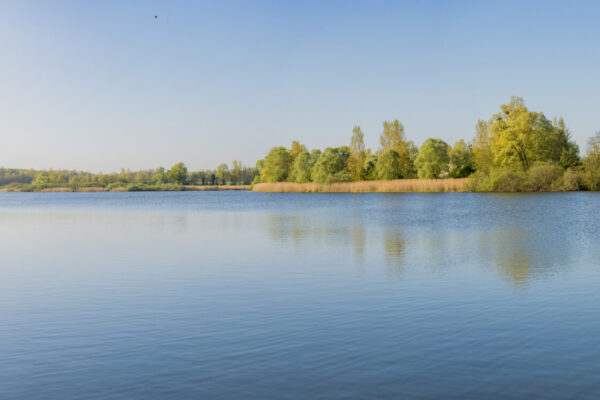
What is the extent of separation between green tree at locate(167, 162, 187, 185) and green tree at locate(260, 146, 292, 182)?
2390 inches

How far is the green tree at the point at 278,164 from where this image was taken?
98.8m

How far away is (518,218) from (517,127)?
132ft

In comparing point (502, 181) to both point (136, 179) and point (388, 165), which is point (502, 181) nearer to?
point (388, 165)

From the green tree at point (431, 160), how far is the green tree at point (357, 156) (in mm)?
9994

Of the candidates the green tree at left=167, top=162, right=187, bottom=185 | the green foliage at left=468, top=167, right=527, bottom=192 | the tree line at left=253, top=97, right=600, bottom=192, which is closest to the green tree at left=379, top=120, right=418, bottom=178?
the tree line at left=253, top=97, right=600, bottom=192

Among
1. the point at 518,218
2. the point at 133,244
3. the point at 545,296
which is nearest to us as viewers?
the point at 545,296

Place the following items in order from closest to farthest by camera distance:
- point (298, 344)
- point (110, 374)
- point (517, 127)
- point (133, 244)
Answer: point (110, 374) → point (298, 344) → point (133, 244) → point (517, 127)

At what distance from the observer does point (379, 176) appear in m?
77.9

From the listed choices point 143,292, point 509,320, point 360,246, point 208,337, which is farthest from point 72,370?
point 360,246

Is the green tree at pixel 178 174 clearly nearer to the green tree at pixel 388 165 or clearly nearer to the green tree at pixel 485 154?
the green tree at pixel 388 165

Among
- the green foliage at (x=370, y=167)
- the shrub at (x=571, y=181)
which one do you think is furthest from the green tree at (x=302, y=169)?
the shrub at (x=571, y=181)

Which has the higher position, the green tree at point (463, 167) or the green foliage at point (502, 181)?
the green tree at point (463, 167)

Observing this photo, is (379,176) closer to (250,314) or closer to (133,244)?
(133,244)

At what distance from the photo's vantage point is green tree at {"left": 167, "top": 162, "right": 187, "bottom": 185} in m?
152
